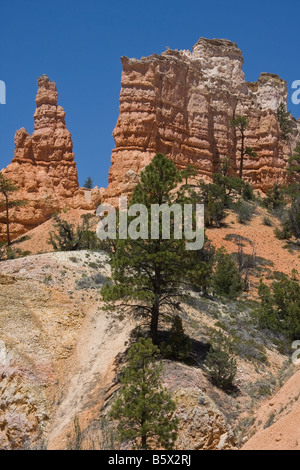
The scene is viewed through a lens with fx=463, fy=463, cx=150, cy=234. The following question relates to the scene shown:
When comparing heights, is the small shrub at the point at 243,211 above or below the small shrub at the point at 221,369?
above

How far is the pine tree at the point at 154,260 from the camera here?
15555 millimetres

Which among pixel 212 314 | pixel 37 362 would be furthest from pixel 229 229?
pixel 37 362

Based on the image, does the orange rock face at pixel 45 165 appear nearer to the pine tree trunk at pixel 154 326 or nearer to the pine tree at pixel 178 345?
the pine tree trunk at pixel 154 326

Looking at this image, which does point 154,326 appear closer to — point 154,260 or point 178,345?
point 178,345

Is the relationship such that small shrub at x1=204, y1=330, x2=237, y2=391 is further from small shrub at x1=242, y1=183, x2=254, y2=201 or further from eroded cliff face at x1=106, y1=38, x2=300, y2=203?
small shrub at x1=242, y1=183, x2=254, y2=201

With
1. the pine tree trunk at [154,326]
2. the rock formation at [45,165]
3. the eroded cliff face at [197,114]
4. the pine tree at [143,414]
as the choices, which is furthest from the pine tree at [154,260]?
the rock formation at [45,165]

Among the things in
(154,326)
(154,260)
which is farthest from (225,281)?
→ (154,260)

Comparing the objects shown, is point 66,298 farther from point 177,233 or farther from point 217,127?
point 217,127

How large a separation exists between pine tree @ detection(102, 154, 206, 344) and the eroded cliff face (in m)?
22.0

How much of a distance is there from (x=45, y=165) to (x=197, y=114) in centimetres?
1650

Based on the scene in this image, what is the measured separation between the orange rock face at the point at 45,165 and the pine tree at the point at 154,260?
1073 inches

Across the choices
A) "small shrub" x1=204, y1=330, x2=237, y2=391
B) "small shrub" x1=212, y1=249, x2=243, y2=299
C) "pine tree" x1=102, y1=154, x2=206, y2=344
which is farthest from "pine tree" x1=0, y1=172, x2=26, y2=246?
"small shrub" x1=204, y1=330, x2=237, y2=391

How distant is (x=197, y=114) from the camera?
158ft

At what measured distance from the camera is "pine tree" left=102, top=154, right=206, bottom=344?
1555 cm
